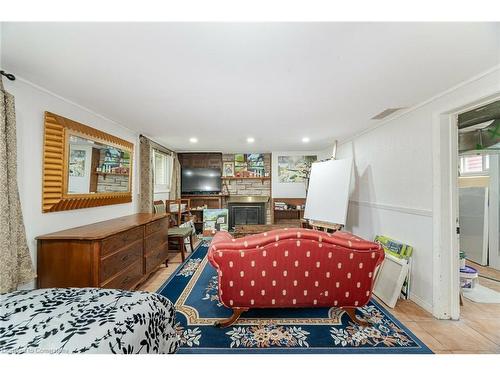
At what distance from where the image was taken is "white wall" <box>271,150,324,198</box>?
229 inches

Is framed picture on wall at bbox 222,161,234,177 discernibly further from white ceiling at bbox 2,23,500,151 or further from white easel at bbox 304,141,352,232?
white ceiling at bbox 2,23,500,151

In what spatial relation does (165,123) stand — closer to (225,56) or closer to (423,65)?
(225,56)

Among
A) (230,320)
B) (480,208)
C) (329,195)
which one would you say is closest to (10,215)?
(230,320)

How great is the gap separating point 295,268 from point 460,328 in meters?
1.67

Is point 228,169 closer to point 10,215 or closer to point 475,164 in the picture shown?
point 10,215

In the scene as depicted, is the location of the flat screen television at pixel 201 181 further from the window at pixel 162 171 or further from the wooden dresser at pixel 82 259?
the wooden dresser at pixel 82 259

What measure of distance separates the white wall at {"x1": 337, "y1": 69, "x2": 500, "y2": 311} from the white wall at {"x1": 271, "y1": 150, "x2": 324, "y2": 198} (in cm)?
221

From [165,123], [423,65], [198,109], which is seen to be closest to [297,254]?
[423,65]

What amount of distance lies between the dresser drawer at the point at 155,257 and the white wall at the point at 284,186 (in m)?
3.30

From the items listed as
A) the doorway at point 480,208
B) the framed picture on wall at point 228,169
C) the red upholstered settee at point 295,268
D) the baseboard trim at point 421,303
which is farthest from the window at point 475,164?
the framed picture on wall at point 228,169

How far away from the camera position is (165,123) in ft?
10.4

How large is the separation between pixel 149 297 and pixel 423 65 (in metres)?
2.62

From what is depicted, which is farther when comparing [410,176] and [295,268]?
[410,176]

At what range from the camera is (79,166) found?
95.3 inches
